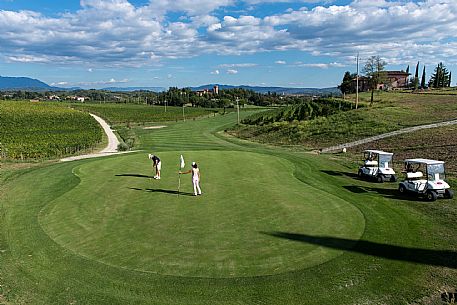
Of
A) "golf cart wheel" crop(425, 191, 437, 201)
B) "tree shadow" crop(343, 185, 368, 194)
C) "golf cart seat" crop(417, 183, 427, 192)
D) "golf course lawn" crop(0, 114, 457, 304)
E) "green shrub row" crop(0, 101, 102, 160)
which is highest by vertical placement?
"golf cart seat" crop(417, 183, 427, 192)

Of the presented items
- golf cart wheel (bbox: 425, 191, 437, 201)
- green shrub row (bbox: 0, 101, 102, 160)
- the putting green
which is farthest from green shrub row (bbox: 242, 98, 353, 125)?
golf cart wheel (bbox: 425, 191, 437, 201)

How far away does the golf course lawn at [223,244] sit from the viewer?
1061 cm

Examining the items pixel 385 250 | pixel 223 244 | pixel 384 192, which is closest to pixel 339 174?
pixel 384 192

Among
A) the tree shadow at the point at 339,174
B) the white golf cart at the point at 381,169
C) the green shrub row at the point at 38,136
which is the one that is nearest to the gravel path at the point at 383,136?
the tree shadow at the point at 339,174

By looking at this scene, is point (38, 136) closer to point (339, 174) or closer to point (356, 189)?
point (339, 174)

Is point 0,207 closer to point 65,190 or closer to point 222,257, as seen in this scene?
point 65,190

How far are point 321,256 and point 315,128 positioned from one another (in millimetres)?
47264

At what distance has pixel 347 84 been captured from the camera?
12769cm

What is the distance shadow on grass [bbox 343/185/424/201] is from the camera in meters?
20.7

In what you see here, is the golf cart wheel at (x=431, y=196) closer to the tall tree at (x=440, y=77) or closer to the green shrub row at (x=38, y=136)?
the green shrub row at (x=38, y=136)

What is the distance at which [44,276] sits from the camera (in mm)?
→ 11633

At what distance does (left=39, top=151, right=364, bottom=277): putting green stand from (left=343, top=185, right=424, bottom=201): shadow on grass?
293 cm

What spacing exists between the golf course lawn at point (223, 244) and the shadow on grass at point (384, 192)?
11cm

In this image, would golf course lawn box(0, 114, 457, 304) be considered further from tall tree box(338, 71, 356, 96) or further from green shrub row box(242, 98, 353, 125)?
tall tree box(338, 71, 356, 96)
